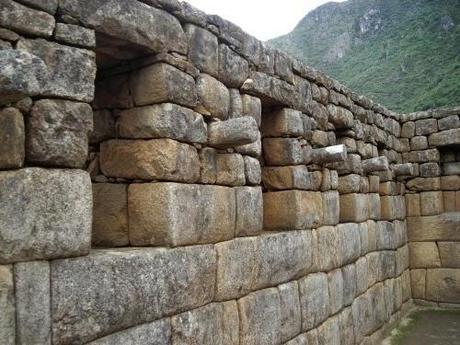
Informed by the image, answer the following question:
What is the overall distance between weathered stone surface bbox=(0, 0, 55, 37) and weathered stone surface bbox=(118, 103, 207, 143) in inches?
38.2

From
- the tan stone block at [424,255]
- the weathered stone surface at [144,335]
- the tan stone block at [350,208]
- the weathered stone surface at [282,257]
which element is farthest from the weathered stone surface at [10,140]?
the tan stone block at [424,255]

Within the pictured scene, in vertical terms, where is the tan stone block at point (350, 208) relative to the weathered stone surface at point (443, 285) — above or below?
above

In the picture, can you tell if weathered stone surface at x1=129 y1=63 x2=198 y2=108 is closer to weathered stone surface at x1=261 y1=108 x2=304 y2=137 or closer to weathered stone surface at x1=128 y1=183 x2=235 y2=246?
weathered stone surface at x1=128 y1=183 x2=235 y2=246

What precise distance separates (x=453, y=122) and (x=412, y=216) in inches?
83.6

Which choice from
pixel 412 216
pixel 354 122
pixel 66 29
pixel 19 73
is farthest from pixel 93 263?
pixel 412 216

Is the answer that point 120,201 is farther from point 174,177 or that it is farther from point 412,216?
point 412,216

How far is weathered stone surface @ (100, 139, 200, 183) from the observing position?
3379 mm

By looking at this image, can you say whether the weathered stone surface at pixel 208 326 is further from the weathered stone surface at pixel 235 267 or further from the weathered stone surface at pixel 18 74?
the weathered stone surface at pixel 18 74

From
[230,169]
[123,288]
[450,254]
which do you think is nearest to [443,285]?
[450,254]

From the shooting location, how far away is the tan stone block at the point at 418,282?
10086mm

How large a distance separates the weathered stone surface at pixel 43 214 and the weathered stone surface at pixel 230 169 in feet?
4.75

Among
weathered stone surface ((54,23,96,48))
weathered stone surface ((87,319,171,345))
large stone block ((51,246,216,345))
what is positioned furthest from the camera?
weathered stone surface ((87,319,171,345))

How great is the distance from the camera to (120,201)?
11.5 ft

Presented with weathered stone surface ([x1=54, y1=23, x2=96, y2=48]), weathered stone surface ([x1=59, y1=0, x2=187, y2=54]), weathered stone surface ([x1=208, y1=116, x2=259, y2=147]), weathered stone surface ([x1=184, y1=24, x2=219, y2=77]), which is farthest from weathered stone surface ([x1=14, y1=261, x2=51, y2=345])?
weathered stone surface ([x1=184, y1=24, x2=219, y2=77])
